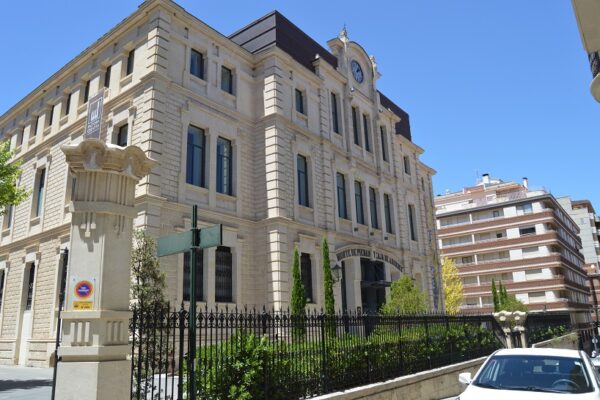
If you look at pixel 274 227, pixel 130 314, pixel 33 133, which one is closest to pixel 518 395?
pixel 130 314

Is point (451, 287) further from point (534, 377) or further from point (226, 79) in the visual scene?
point (534, 377)

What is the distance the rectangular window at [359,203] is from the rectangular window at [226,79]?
9510 millimetres

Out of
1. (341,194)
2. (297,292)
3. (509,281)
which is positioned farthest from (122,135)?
(509,281)

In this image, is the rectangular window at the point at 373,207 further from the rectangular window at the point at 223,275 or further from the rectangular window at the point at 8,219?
the rectangular window at the point at 8,219

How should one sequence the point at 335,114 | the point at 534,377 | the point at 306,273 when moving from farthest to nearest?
the point at 335,114 < the point at 306,273 < the point at 534,377

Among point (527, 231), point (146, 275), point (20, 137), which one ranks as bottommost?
point (146, 275)

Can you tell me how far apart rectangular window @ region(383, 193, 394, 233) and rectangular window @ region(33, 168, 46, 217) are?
18.9 m

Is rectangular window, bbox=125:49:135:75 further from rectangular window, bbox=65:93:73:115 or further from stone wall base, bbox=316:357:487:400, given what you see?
stone wall base, bbox=316:357:487:400

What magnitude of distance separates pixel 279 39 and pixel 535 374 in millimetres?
19359

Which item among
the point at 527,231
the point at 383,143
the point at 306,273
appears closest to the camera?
the point at 306,273

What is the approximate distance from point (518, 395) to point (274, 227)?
14.7 metres

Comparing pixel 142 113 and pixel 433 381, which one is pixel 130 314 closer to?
pixel 433 381

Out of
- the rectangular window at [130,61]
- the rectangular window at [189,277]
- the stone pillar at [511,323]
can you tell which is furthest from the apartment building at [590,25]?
the rectangular window at [130,61]

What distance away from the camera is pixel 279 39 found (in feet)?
75.5
